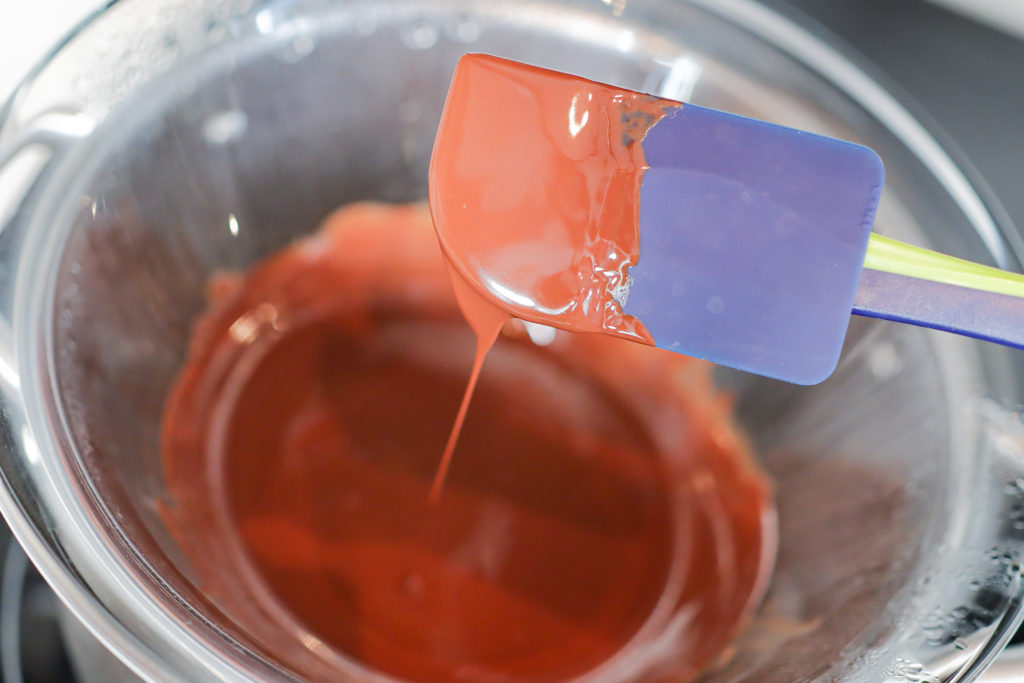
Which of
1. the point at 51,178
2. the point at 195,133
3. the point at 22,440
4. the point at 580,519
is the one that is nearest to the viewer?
the point at 22,440

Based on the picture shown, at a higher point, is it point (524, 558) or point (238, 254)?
point (238, 254)

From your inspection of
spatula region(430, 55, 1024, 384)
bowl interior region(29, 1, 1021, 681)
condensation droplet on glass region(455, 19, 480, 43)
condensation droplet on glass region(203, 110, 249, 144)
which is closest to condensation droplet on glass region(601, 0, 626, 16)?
bowl interior region(29, 1, 1021, 681)

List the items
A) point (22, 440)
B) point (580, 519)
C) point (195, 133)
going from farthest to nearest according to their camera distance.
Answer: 1. point (580, 519)
2. point (195, 133)
3. point (22, 440)

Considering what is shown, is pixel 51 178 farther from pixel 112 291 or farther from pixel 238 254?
pixel 238 254

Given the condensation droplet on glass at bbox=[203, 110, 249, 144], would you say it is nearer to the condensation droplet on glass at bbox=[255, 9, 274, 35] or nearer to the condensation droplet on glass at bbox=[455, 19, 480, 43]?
the condensation droplet on glass at bbox=[255, 9, 274, 35]

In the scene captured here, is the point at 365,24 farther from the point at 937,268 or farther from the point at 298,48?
the point at 937,268

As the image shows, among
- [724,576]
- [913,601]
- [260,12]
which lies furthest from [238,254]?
[913,601]

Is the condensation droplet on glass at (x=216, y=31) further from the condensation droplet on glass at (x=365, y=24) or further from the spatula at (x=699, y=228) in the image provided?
the spatula at (x=699, y=228)

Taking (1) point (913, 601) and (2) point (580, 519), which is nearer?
(1) point (913, 601)
